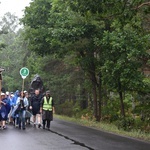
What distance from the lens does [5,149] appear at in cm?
1046

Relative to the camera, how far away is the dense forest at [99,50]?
13072 millimetres

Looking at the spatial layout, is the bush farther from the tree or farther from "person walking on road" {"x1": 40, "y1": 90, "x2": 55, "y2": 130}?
"person walking on road" {"x1": 40, "y1": 90, "x2": 55, "y2": 130}

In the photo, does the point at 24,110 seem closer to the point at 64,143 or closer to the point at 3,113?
the point at 3,113

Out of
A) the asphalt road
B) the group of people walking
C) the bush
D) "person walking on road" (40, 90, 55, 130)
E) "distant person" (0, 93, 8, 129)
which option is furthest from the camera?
the bush

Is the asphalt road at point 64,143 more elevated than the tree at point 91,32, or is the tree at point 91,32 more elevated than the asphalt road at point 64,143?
the tree at point 91,32

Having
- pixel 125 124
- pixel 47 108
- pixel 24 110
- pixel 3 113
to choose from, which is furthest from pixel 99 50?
pixel 3 113

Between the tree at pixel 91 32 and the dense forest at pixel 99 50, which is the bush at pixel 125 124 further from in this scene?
the tree at pixel 91 32

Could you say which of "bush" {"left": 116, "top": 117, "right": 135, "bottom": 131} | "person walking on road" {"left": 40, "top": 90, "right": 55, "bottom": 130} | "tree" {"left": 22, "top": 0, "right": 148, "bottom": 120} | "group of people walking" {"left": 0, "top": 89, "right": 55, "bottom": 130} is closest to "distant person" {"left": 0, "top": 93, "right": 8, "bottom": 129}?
"group of people walking" {"left": 0, "top": 89, "right": 55, "bottom": 130}

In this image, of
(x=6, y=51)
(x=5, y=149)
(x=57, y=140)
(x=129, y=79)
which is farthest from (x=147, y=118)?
(x=6, y=51)

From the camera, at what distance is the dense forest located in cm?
1307

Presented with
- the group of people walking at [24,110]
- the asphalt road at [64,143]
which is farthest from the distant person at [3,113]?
the asphalt road at [64,143]

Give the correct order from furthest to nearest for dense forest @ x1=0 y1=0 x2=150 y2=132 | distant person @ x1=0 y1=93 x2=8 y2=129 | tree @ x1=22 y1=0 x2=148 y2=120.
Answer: distant person @ x1=0 y1=93 x2=8 y2=129
dense forest @ x1=0 y1=0 x2=150 y2=132
tree @ x1=22 y1=0 x2=148 y2=120

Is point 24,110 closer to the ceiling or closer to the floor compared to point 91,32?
closer to the floor

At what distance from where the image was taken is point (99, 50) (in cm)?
2117
